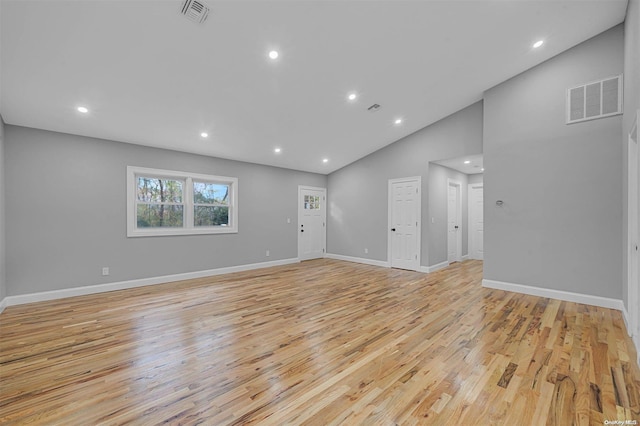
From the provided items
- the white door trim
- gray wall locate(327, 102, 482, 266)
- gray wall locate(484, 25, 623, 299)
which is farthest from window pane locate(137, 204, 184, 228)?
the white door trim

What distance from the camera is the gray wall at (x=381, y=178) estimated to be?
5.25 metres

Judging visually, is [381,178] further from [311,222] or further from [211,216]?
[211,216]

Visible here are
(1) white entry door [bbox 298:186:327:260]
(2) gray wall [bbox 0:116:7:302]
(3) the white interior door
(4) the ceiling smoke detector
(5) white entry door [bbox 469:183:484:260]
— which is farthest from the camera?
(5) white entry door [bbox 469:183:484:260]

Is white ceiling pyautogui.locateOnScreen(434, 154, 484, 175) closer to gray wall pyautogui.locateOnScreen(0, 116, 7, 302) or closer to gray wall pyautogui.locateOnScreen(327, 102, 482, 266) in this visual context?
gray wall pyautogui.locateOnScreen(327, 102, 482, 266)

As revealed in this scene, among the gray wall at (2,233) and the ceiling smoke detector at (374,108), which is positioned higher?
the ceiling smoke detector at (374,108)

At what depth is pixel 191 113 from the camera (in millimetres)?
3969

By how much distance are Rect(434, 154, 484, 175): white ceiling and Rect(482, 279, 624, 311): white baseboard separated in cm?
243

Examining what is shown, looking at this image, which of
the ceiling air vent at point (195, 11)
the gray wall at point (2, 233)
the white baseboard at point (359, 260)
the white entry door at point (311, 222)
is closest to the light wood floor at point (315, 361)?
the gray wall at point (2, 233)

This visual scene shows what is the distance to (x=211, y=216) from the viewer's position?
5.73 metres

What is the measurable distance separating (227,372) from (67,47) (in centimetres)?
336

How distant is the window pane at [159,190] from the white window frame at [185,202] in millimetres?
88

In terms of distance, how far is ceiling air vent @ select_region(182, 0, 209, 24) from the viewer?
7.70ft

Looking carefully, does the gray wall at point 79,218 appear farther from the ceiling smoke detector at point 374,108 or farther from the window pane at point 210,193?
the ceiling smoke detector at point 374,108

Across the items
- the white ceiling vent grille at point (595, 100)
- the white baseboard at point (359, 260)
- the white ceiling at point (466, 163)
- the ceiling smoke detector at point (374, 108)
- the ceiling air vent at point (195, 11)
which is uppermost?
the ceiling air vent at point (195, 11)
